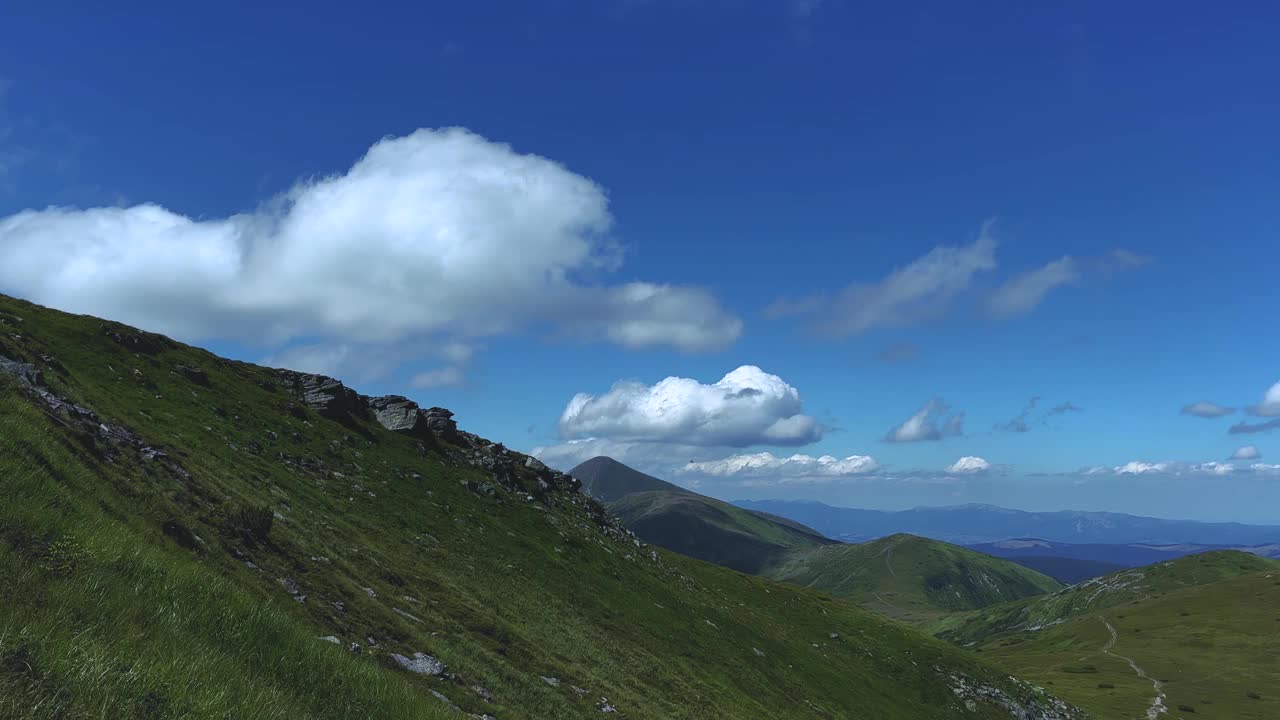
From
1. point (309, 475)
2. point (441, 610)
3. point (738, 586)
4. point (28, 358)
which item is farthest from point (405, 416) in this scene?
point (738, 586)

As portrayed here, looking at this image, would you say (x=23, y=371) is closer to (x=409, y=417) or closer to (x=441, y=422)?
(x=409, y=417)

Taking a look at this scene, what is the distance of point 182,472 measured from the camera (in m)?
27.1

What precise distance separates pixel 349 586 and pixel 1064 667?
221 metres

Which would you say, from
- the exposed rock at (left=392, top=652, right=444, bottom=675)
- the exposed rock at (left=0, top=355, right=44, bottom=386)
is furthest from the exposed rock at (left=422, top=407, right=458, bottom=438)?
the exposed rock at (left=392, top=652, right=444, bottom=675)

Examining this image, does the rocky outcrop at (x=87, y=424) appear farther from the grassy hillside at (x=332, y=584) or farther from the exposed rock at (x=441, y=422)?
the exposed rock at (x=441, y=422)

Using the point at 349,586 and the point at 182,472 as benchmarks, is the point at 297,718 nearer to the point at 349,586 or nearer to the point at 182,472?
the point at 349,586

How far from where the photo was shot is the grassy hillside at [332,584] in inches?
324

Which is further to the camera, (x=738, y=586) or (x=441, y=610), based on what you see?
(x=738, y=586)

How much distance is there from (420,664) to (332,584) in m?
5.93

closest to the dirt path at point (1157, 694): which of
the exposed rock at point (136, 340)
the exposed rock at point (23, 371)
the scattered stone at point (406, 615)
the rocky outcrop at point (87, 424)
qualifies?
the scattered stone at point (406, 615)

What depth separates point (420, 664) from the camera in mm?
22344

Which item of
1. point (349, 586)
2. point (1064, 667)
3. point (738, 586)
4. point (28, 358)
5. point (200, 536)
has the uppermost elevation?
point (28, 358)

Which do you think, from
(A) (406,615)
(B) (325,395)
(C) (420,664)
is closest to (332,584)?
(A) (406,615)

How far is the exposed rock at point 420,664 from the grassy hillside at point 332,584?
0.61ft
